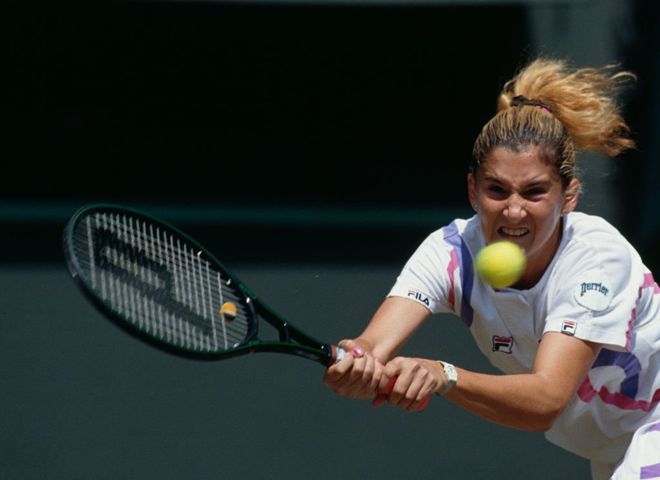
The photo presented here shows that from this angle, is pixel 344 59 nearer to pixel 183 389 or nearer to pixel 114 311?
pixel 183 389

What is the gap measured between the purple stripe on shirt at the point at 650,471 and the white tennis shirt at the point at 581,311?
146mm

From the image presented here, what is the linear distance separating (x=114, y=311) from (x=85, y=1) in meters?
2.18

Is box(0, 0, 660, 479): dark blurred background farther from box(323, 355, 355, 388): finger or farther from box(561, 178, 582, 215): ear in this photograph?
box(323, 355, 355, 388): finger

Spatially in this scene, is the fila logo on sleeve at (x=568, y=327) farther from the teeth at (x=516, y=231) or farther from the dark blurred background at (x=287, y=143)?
the dark blurred background at (x=287, y=143)

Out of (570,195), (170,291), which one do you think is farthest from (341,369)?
(570,195)

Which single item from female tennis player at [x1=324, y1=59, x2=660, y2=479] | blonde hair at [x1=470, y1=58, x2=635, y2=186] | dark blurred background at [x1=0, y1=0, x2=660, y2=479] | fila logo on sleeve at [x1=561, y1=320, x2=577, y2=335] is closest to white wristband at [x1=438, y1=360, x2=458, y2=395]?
female tennis player at [x1=324, y1=59, x2=660, y2=479]

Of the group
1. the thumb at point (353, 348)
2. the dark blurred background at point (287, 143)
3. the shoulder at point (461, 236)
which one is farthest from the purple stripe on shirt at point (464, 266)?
the dark blurred background at point (287, 143)

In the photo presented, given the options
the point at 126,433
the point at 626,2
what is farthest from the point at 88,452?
the point at 626,2

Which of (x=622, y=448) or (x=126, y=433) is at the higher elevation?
(x=622, y=448)

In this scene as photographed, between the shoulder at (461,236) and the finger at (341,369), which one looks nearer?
the finger at (341,369)

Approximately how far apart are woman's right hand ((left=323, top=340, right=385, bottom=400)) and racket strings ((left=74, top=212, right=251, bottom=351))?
232 millimetres

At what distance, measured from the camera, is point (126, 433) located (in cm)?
417

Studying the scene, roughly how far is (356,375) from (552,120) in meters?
0.70

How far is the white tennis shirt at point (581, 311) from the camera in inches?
107
